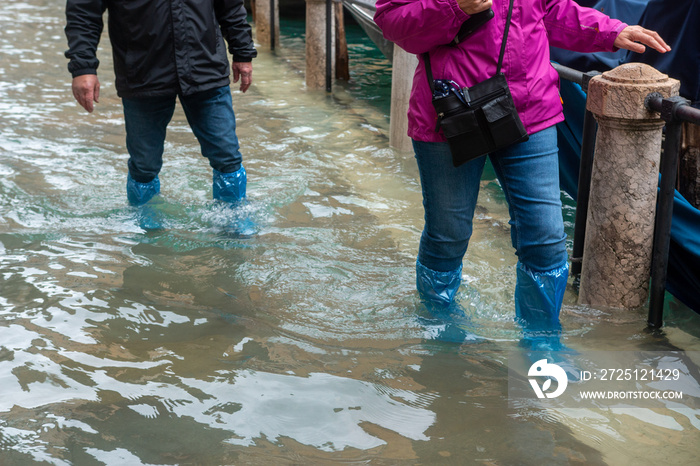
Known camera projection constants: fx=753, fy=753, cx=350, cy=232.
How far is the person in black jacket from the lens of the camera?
13.7 feet

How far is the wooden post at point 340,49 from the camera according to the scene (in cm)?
966

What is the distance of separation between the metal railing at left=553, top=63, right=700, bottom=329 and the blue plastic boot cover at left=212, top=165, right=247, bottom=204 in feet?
6.85

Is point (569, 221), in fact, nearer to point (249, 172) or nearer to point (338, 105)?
point (249, 172)

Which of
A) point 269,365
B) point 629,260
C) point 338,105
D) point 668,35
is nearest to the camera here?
point 269,365

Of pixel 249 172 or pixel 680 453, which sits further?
pixel 249 172

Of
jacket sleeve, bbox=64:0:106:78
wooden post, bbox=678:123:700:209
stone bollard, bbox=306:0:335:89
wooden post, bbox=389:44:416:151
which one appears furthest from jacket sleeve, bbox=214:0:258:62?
stone bollard, bbox=306:0:335:89

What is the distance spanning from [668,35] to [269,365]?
8.88ft

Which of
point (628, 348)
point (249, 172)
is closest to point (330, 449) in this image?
point (628, 348)

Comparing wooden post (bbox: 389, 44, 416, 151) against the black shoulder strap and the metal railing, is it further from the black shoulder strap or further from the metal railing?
the black shoulder strap

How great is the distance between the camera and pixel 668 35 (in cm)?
398

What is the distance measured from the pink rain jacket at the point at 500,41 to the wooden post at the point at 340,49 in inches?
273

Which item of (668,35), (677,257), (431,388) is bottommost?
(431,388)

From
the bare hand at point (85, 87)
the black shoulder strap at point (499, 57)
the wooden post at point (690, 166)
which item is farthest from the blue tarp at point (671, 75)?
the bare hand at point (85, 87)

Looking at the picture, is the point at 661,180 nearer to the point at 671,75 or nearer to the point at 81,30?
the point at 671,75
